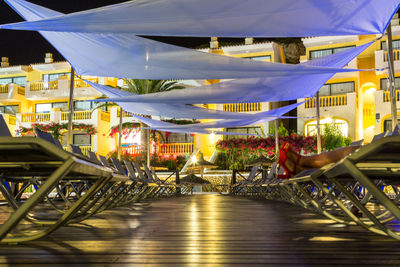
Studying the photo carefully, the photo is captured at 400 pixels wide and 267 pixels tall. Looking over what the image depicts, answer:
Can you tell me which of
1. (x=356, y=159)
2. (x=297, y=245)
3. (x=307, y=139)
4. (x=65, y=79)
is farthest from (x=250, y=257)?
(x=65, y=79)

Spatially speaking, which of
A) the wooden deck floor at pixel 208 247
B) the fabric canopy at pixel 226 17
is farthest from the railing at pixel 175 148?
the wooden deck floor at pixel 208 247

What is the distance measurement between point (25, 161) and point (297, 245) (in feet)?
5.19

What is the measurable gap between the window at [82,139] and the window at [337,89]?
16308mm

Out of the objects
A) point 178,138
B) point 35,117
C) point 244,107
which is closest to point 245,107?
point 244,107

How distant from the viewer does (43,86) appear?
109ft

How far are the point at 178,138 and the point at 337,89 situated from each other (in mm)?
10245

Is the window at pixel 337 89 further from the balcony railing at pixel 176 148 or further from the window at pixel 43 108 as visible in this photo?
the window at pixel 43 108

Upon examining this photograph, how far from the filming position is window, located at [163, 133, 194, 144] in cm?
2778

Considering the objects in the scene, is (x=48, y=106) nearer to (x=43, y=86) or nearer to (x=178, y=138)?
(x=43, y=86)

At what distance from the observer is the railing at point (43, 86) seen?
1292 inches

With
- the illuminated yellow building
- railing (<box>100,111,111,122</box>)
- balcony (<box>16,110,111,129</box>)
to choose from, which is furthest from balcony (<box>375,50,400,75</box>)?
railing (<box>100,111,111,122</box>)

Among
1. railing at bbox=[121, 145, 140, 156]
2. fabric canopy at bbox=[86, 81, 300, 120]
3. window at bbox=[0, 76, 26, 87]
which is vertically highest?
window at bbox=[0, 76, 26, 87]

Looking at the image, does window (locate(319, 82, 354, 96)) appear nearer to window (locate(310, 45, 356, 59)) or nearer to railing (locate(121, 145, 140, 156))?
window (locate(310, 45, 356, 59))

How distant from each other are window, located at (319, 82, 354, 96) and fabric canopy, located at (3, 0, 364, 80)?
18449mm
